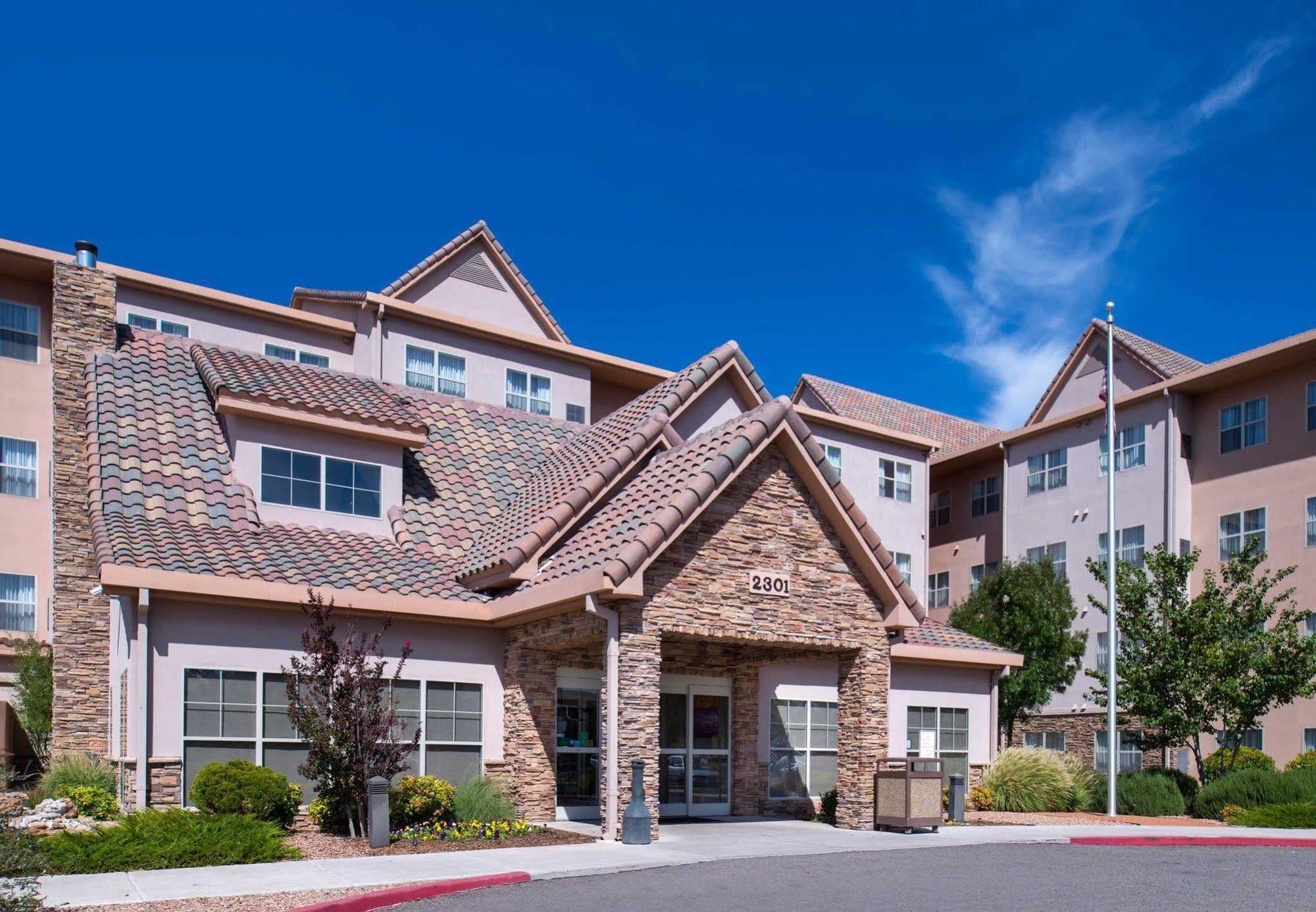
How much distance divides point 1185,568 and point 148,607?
72.5 ft

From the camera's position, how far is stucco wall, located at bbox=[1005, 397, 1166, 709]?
39.0 meters

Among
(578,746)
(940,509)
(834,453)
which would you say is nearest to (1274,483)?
(834,453)

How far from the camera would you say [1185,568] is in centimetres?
2722

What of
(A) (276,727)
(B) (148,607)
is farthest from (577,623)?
(B) (148,607)

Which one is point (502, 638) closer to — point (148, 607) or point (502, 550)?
point (502, 550)

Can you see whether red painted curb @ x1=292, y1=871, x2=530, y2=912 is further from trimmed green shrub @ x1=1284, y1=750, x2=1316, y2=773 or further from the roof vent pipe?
trimmed green shrub @ x1=1284, y1=750, x2=1316, y2=773

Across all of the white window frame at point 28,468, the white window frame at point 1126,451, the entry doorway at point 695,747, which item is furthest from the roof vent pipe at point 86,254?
the white window frame at point 1126,451

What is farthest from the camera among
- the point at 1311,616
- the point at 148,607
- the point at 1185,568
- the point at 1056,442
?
the point at 1056,442

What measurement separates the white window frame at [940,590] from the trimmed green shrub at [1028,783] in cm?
2255

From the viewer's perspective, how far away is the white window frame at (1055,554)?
41.8 m

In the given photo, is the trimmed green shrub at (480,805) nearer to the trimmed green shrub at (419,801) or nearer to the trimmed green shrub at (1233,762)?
the trimmed green shrub at (419,801)

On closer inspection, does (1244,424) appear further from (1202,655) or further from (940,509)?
(940,509)

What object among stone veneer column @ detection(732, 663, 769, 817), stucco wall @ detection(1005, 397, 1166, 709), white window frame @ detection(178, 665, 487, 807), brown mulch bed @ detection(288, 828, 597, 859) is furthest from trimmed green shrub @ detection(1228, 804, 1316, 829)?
stucco wall @ detection(1005, 397, 1166, 709)

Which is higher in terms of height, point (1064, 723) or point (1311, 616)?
point (1311, 616)
